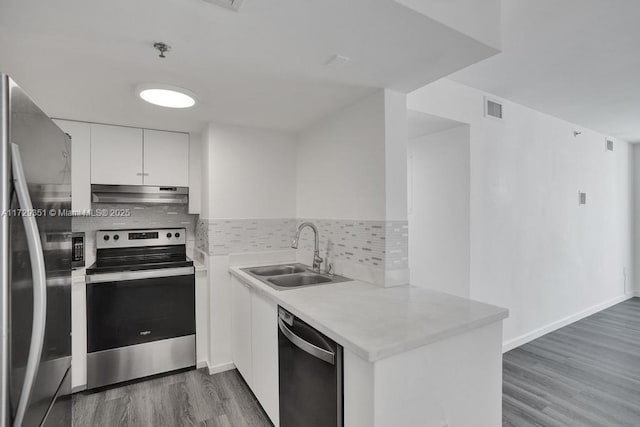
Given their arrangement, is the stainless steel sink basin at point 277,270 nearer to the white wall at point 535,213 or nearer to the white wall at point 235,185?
the white wall at point 235,185

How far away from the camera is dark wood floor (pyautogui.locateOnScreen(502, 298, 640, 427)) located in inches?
83.9

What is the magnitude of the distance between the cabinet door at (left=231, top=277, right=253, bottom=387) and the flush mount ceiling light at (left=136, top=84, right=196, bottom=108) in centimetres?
138

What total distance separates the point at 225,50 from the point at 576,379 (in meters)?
3.52

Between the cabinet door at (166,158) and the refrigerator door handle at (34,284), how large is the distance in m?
2.12

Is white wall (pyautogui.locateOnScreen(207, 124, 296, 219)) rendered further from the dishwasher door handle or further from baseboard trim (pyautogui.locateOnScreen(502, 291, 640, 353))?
baseboard trim (pyautogui.locateOnScreen(502, 291, 640, 353))

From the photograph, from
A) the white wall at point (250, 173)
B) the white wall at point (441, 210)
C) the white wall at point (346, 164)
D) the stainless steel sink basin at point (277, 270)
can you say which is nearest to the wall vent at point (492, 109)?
the white wall at point (441, 210)

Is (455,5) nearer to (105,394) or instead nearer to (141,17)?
(141,17)

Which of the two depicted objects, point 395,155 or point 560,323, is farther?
point 560,323

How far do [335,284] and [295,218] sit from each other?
1.16 metres

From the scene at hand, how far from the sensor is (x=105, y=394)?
241 cm

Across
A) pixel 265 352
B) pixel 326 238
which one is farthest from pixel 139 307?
pixel 326 238

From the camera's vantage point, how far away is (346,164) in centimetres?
240

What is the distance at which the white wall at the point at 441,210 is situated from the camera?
2.79 m

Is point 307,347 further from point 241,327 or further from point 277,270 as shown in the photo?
point 277,270
